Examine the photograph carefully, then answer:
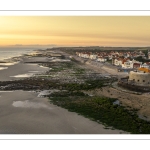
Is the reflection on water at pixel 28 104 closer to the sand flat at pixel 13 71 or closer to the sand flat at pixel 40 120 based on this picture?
the sand flat at pixel 40 120

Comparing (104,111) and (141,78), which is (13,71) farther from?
(104,111)

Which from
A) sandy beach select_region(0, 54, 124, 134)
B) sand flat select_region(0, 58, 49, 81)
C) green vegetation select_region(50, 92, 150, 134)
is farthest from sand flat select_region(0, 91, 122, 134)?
sand flat select_region(0, 58, 49, 81)

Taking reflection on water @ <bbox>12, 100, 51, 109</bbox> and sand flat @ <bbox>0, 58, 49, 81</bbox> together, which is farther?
sand flat @ <bbox>0, 58, 49, 81</bbox>

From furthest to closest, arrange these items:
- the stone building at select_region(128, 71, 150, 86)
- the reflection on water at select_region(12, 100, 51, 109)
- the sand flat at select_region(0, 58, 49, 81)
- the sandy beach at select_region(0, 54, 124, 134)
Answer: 1. the sand flat at select_region(0, 58, 49, 81)
2. the stone building at select_region(128, 71, 150, 86)
3. the reflection on water at select_region(12, 100, 51, 109)
4. the sandy beach at select_region(0, 54, 124, 134)

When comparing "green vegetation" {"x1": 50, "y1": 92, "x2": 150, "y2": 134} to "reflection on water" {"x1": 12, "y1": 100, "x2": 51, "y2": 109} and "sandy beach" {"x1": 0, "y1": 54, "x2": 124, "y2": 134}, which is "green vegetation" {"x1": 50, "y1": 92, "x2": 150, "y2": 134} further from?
"reflection on water" {"x1": 12, "y1": 100, "x2": 51, "y2": 109}

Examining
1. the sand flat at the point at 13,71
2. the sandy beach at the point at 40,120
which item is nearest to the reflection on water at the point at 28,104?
the sandy beach at the point at 40,120
